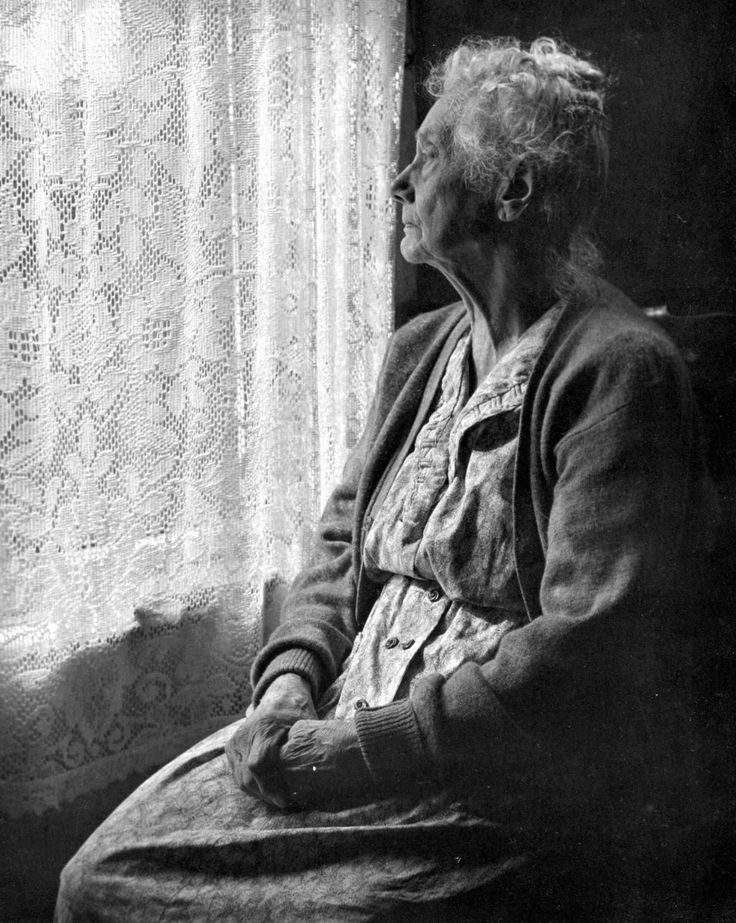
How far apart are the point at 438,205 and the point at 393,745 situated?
24.3 inches

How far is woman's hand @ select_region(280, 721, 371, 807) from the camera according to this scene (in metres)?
1.22

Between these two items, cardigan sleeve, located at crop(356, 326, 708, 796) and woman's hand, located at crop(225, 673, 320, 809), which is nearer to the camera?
cardigan sleeve, located at crop(356, 326, 708, 796)

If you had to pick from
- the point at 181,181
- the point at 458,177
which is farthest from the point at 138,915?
the point at 181,181

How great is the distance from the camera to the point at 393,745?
120 centimetres

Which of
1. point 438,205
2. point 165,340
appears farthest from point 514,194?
point 165,340

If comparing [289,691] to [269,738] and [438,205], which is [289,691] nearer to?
[269,738]

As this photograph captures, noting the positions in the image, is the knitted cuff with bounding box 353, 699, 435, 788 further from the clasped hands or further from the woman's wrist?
the woman's wrist

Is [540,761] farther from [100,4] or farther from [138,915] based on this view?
[100,4]

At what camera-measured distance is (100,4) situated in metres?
1.59

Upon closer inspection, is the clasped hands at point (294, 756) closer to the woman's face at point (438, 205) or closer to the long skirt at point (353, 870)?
the long skirt at point (353, 870)

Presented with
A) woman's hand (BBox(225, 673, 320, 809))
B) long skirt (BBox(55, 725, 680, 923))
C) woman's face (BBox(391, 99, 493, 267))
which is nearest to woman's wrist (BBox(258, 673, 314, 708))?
woman's hand (BBox(225, 673, 320, 809))

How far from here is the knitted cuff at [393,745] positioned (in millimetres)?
1193

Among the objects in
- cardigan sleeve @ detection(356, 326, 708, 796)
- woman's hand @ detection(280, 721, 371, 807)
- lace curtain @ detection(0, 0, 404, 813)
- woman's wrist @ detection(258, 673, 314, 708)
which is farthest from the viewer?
lace curtain @ detection(0, 0, 404, 813)

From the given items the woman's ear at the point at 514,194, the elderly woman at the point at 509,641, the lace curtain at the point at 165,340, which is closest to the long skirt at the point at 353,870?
the elderly woman at the point at 509,641
